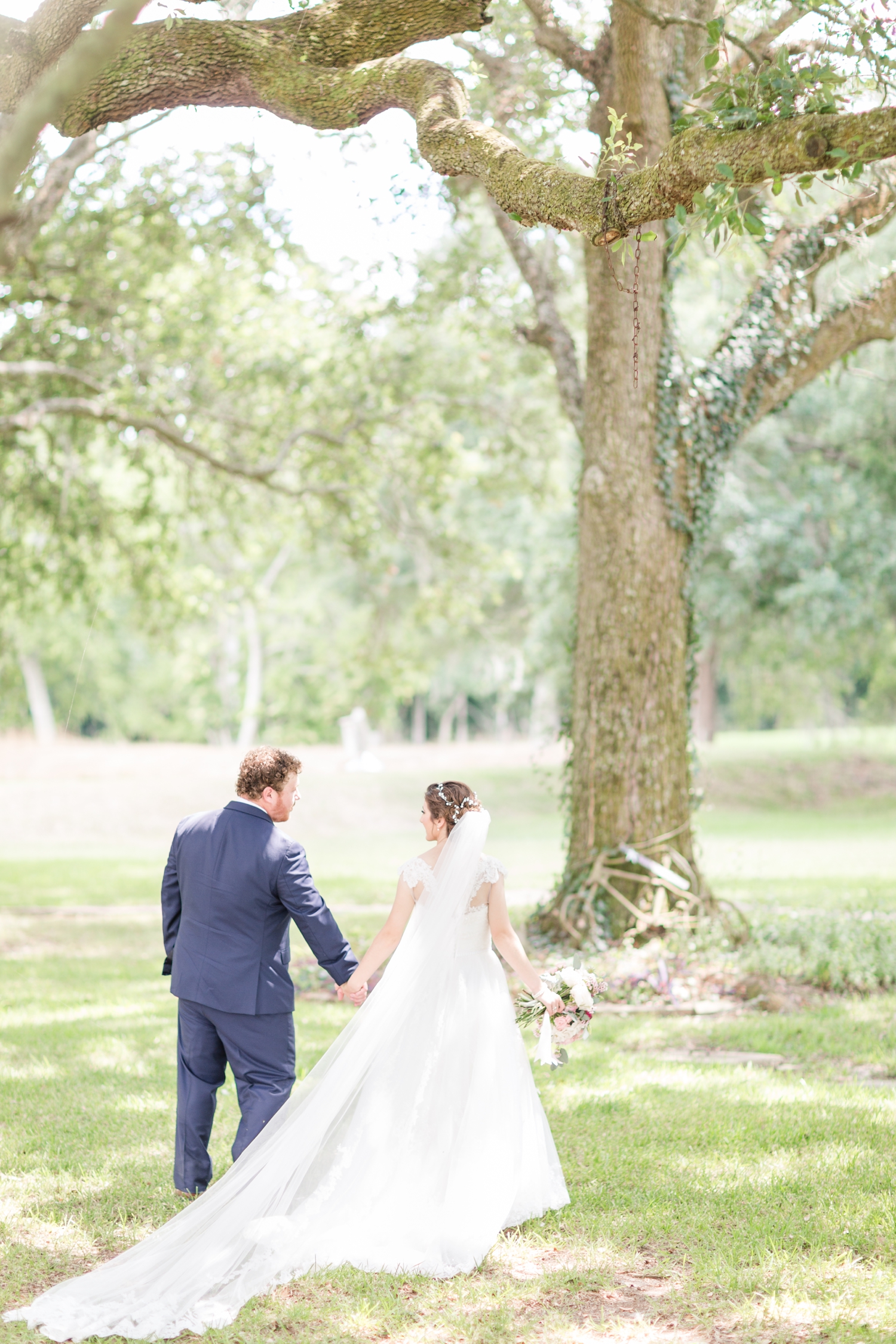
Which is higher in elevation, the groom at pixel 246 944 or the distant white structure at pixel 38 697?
the distant white structure at pixel 38 697

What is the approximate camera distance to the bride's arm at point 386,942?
15.9ft

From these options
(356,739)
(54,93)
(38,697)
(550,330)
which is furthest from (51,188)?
(38,697)

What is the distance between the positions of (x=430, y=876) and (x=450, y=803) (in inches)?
12.6

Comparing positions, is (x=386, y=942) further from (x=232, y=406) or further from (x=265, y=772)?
(x=232, y=406)

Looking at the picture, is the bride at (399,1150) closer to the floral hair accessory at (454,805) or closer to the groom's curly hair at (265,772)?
the floral hair accessory at (454,805)

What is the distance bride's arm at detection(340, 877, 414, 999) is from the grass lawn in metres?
1.07

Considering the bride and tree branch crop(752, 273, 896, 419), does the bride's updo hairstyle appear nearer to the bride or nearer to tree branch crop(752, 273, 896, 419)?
the bride

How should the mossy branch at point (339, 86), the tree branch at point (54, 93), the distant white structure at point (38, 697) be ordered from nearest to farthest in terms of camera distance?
the tree branch at point (54, 93), the mossy branch at point (339, 86), the distant white structure at point (38, 697)

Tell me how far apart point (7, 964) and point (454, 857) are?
24.0 ft

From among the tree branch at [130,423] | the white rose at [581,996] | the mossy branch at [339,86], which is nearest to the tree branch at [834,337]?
the mossy branch at [339,86]

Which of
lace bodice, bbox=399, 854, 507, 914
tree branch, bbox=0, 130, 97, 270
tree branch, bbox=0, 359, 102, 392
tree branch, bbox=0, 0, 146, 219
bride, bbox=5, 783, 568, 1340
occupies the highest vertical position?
tree branch, bbox=0, 130, 97, 270

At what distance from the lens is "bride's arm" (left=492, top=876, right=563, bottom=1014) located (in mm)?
4918

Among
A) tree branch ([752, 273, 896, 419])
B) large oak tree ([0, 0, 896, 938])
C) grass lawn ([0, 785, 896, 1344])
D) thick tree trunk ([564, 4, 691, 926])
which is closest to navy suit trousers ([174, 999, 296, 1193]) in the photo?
grass lawn ([0, 785, 896, 1344])

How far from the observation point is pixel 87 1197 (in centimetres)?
504
